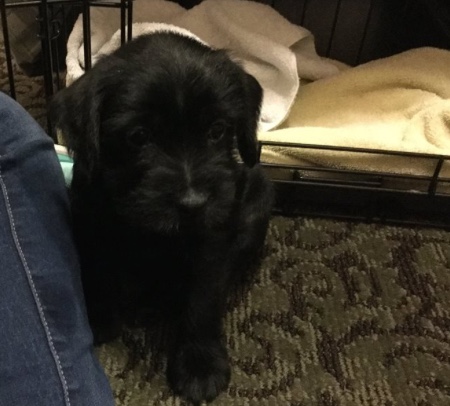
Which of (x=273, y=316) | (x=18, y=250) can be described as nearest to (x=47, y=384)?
(x=18, y=250)

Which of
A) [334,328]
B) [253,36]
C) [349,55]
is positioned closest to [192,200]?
[334,328]

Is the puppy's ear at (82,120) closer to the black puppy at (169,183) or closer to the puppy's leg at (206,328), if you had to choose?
the black puppy at (169,183)

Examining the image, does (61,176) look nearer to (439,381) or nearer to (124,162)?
(124,162)

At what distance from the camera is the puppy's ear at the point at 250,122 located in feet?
3.74

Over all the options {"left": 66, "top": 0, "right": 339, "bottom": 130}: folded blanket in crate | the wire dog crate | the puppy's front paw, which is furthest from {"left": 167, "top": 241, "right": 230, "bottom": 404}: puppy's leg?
{"left": 66, "top": 0, "right": 339, "bottom": 130}: folded blanket in crate

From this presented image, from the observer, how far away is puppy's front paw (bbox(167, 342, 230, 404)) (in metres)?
1.13

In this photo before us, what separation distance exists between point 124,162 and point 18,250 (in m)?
0.24

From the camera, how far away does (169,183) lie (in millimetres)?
1000

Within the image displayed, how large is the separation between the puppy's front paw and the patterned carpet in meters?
0.02

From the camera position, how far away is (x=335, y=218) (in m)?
1.60

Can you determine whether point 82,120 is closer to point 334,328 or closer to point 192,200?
point 192,200

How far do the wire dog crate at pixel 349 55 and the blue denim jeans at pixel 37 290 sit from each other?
0.36m

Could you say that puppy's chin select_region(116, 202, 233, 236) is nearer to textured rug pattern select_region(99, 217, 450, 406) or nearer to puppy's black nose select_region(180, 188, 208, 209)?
puppy's black nose select_region(180, 188, 208, 209)

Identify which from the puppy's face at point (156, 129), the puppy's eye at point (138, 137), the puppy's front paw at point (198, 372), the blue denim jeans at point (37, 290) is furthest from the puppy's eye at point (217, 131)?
the puppy's front paw at point (198, 372)
